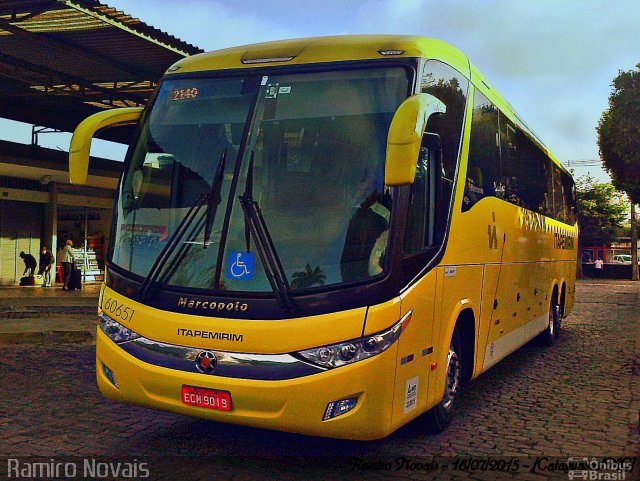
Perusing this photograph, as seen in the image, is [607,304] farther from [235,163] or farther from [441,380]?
[235,163]

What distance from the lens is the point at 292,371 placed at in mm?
4613

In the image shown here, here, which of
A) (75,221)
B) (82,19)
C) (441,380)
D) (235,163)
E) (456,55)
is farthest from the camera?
(75,221)

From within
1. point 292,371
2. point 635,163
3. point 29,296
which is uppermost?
point 635,163

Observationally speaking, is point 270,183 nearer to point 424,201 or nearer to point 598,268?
point 424,201

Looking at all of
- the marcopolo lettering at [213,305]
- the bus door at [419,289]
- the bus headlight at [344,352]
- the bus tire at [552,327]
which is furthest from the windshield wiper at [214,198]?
the bus tire at [552,327]

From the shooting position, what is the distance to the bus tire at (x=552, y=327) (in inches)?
455

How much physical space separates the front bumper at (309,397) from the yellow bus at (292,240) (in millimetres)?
11

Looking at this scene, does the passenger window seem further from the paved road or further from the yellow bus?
the paved road

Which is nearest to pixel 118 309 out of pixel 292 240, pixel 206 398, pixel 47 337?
pixel 206 398

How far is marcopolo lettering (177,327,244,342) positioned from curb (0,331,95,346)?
673 cm

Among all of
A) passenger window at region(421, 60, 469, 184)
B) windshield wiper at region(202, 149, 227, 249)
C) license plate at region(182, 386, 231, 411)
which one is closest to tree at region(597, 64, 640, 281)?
passenger window at region(421, 60, 469, 184)

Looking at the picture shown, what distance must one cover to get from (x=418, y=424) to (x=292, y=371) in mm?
1778

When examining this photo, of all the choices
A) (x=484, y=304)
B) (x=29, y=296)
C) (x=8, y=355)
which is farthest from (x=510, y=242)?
(x=29, y=296)

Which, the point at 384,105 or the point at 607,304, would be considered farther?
the point at 607,304
